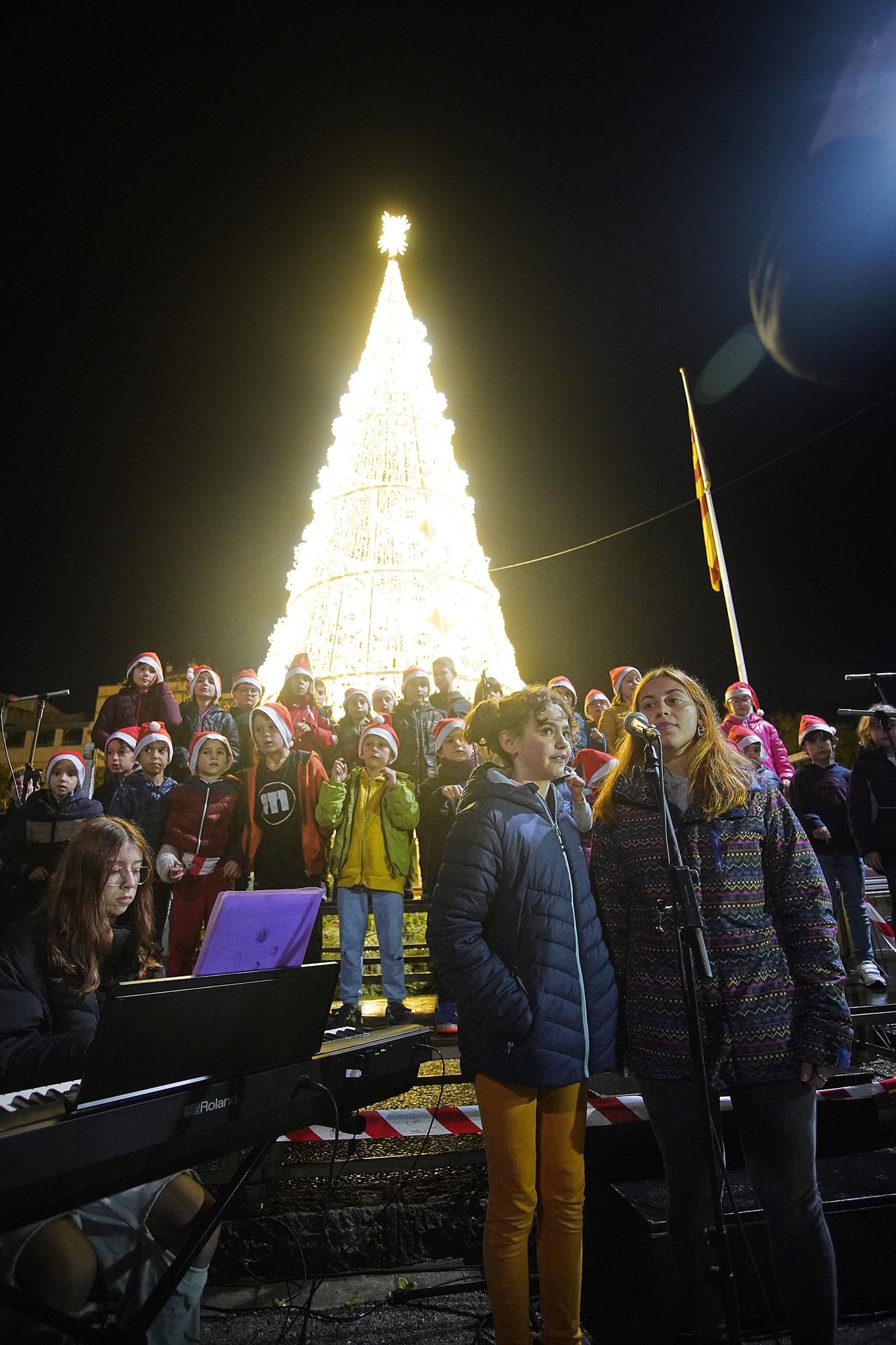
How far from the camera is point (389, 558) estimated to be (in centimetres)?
1520

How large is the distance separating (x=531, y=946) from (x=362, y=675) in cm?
1194

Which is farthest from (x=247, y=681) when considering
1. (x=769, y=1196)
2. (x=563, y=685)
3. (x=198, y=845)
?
(x=769, y=1196)

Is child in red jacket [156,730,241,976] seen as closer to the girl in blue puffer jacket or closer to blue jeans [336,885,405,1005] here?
blue jeans [336,885,405,1005]

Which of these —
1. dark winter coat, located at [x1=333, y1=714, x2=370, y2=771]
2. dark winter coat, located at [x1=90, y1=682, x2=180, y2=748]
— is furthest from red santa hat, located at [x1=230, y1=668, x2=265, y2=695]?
dark winter coat, located at [x1=333, y1=714, x2=370, y2=771]

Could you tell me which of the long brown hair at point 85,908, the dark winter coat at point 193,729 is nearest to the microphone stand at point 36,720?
the dark winter coat at point 193,729

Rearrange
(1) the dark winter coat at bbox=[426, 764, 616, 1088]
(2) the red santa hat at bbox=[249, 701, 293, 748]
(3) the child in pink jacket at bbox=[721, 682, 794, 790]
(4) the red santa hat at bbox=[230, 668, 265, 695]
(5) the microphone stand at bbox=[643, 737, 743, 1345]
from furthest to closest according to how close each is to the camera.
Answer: (4) the red santa hat at bbox=[230, 668, 265, 695], (3) the child in pink jacket at bbox=[721, 682, 794, 790], (2) the red santa hat at bbox=[249, 701, 293, 748], (1) the dark winter coat at bbox=[426, 764, 616, 1088], (5) the microphone stand at bbox=[643, 737, 743, 1345]

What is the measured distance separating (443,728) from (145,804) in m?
2.82

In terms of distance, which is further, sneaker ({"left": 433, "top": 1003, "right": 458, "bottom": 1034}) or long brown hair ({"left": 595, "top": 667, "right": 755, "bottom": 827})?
sneaker ({"left": 433, "top": 1003, "right": 458, "bottom": 1034})

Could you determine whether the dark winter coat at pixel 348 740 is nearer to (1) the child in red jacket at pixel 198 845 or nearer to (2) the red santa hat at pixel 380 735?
(2) the red santa hat at pixel 380 735

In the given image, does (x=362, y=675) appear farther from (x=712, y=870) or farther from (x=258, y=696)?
(x=712, y=870)

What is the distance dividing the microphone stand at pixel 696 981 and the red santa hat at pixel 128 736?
5819mm

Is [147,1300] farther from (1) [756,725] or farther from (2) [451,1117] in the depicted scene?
(1) [756,725]

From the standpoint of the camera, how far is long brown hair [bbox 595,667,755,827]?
8.73 feet

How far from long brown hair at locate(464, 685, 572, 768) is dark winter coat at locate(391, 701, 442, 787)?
4.77 meters
